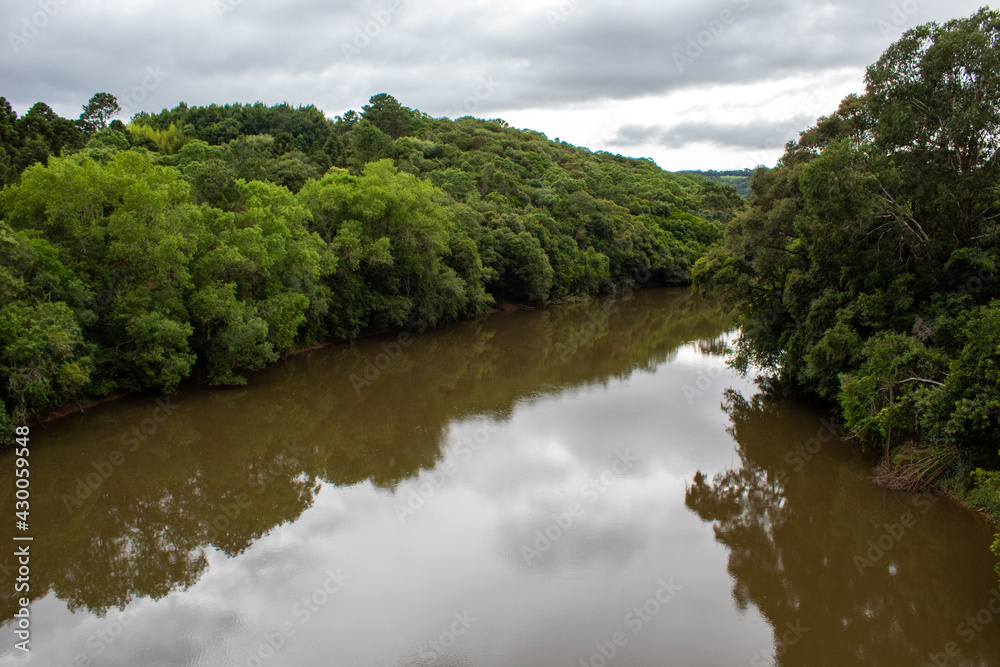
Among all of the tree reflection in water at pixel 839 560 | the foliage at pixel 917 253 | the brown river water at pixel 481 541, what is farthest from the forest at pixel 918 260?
the brown river water at pixel 481 541

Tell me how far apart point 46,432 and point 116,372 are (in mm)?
3060

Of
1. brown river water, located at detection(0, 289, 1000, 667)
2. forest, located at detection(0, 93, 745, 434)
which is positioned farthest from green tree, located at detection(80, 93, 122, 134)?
brown river water, located at detection(0, 289, 1000, 667)

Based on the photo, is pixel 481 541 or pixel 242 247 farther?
pixel 242 247

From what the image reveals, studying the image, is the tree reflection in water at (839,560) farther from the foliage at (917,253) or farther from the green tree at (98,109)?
the green tree at (98,109)

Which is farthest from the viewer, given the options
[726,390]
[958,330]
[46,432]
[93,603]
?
[726,390]

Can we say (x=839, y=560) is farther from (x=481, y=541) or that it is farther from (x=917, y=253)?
(x=917, y=253)

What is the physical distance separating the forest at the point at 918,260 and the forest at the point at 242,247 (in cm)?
1829

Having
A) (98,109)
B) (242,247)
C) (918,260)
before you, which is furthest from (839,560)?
(98,109)

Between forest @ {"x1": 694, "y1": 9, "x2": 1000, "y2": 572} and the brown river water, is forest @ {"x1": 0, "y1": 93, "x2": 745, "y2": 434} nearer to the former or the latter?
the brown river water

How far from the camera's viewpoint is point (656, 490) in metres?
16.3

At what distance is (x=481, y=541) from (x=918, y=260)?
12.4 meters

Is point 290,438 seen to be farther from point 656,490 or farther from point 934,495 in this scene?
point 934,495

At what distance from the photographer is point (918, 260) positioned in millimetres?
16016

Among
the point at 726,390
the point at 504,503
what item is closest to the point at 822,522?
the point at 504,503
